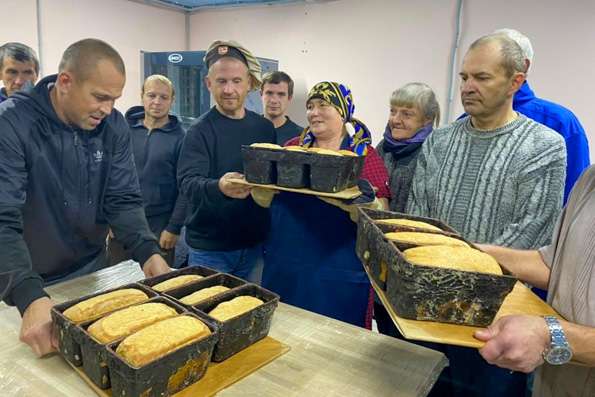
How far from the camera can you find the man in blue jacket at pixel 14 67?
2.39 meters

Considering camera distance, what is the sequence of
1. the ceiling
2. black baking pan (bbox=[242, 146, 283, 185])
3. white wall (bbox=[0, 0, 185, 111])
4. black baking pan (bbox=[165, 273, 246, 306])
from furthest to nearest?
the ceiling
white wall (bbox=[0, 0, 185, 111])
black baking pan (bbox=[242, 146, 283, 185])
black baking pan (bbox=[165, 273, 246, 306])

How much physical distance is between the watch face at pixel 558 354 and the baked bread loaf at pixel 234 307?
603 millimetres

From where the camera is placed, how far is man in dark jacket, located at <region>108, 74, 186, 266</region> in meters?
2.43

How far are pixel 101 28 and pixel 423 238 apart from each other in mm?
3815

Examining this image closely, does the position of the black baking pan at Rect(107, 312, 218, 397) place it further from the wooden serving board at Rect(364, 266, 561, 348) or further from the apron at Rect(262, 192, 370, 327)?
the apron at Rect(262, 192, 370, 327)

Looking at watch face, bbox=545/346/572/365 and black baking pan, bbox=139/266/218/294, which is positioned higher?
watch face, bbox=545/346/572/365

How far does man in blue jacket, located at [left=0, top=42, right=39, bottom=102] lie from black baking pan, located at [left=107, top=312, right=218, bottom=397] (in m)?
2.21

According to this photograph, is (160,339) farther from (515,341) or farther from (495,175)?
(495,175)

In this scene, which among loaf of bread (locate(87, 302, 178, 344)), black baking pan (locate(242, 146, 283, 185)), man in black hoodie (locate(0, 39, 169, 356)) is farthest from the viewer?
black baking pan (locate(242, 146, 283, 185))

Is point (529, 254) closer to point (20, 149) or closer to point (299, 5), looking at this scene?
point (20, 149)

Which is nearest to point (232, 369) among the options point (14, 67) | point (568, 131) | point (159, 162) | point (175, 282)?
point (175, 282)

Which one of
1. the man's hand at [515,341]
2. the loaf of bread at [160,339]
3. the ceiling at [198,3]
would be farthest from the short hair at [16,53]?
the man's hand at [515,341]

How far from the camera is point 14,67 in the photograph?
2.39 m

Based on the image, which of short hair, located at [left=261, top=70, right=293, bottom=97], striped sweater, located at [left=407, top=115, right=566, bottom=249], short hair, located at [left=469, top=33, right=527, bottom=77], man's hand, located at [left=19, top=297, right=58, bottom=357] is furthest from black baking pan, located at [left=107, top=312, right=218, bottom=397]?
short hair, located at [left=261, top=70, right=293, bottom=97]
